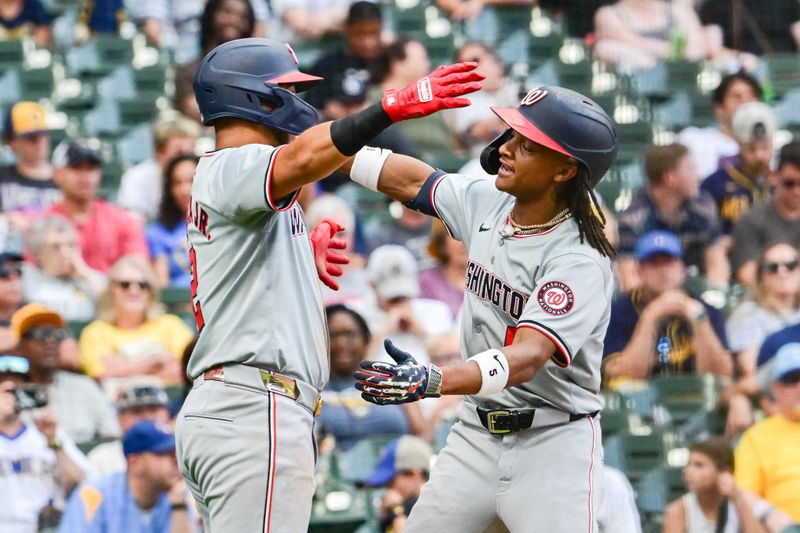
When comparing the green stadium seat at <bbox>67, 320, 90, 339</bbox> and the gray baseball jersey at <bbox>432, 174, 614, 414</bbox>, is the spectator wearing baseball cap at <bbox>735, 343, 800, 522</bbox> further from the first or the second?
the green stadium seat at <bbox>67, 320, 90, 339</bbox>

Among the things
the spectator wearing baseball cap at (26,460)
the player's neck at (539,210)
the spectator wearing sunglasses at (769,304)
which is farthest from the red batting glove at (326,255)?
the spectator wearing sunglasses at (769,304)

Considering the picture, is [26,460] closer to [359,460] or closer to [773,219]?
[359,460]

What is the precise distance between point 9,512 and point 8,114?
3.04 m

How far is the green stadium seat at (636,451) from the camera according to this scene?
6.91 metres

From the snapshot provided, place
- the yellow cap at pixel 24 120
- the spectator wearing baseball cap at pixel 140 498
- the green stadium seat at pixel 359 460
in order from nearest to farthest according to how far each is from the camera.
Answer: the spectator wearing baseball cap at pixel 140 498 < the green stadium seat at pixel 359 460 < the yellow cap at pixel 24 120

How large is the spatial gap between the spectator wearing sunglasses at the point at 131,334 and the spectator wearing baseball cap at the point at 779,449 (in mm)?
2648

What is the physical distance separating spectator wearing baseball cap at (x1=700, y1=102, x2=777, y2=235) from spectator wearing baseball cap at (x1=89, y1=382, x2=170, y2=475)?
3719mm

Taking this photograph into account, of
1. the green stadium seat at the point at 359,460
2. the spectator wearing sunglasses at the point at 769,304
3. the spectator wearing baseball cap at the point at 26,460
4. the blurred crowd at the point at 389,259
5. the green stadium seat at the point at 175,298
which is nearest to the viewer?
the spectator wearing baseball cap at the point at 26,460

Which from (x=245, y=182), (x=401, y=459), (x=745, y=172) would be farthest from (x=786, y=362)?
(x=245, y=182)

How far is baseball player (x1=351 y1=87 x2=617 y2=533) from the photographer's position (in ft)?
14.0

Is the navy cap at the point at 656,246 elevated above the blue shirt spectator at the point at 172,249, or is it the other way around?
the blue shirt spectator at the point at 172,249

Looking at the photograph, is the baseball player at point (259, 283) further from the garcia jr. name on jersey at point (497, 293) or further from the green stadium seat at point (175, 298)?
the green stadium seat at point (175, 298)

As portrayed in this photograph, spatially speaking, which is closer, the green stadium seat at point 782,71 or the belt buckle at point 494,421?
the belt buckle at point 494,421

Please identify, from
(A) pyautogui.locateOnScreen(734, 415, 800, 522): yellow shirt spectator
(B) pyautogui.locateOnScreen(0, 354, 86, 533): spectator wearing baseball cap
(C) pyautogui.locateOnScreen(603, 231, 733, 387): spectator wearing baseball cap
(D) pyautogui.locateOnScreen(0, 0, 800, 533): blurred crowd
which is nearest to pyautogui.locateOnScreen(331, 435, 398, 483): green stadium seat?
(D) pyautogui.locateOnScreen(0, 0, 800, 533): blurred crowd
